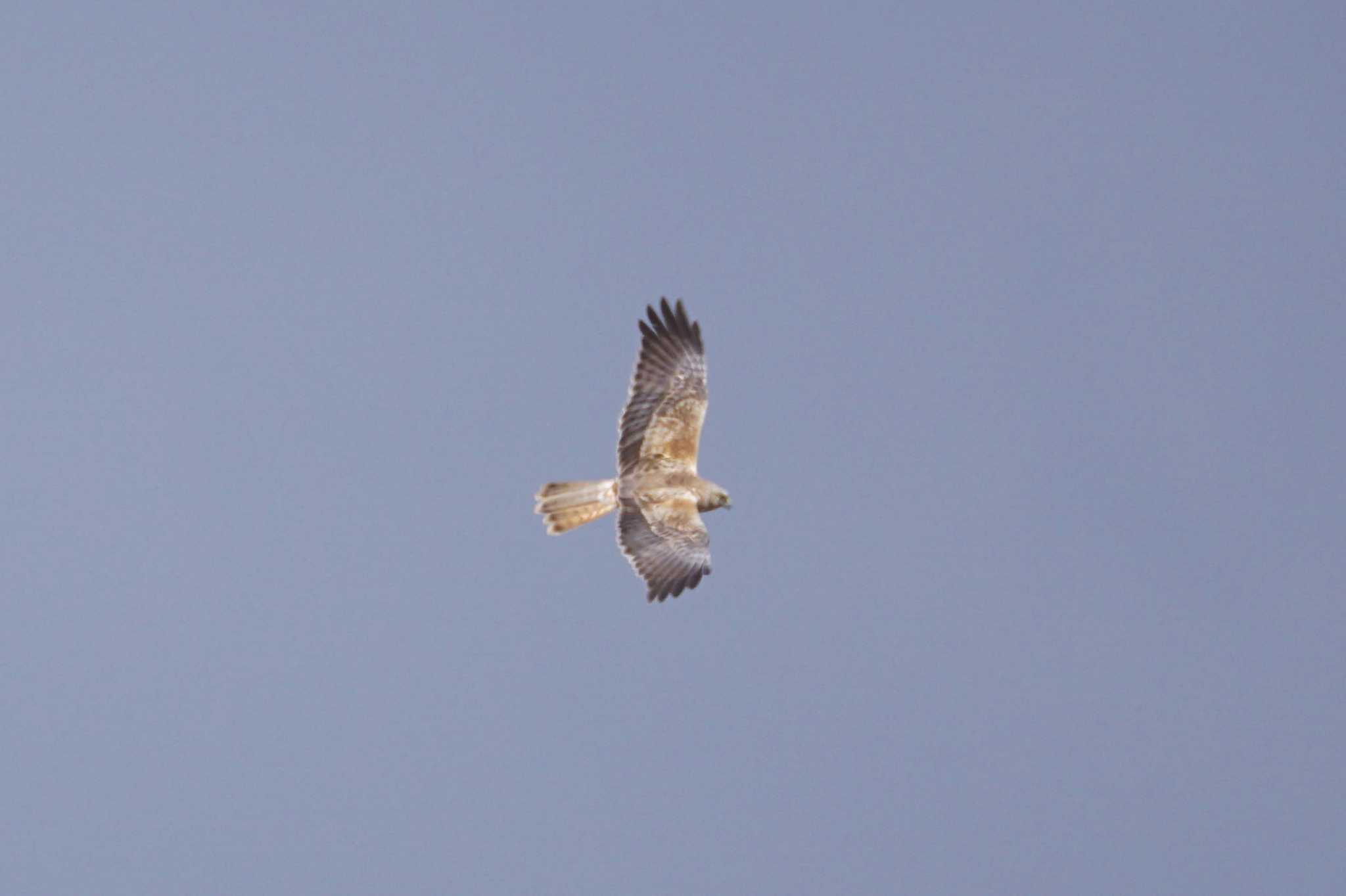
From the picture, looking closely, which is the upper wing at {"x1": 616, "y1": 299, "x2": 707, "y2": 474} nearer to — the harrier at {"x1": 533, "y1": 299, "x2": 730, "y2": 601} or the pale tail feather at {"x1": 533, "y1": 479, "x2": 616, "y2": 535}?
the harrier at {"x1": 533, "y1": 299, "x2": 730, "y2": 601}

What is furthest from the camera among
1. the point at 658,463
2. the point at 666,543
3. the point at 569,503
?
the point at 658,463

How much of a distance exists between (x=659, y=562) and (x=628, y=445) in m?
2.25

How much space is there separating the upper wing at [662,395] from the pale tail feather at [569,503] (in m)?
0.65

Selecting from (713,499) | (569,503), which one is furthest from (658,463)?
(569,503)

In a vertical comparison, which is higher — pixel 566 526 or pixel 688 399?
pixel 688 399

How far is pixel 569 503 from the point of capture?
94.7 ft

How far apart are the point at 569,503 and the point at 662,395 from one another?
7.04 ft

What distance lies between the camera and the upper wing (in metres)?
29.4

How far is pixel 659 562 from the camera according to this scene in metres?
28.0

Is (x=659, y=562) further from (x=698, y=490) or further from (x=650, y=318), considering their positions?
(x=650, y=318)

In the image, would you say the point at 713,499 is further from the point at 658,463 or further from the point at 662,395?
the point at 662,395

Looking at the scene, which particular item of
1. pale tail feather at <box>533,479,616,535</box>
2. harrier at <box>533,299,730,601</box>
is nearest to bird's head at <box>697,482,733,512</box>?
harrier at <box>533,299,730,601</box>

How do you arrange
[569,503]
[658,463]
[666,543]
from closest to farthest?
[666,543]
[569,503]
[658,463]

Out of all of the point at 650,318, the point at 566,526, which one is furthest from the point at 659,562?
the point at 650,318
